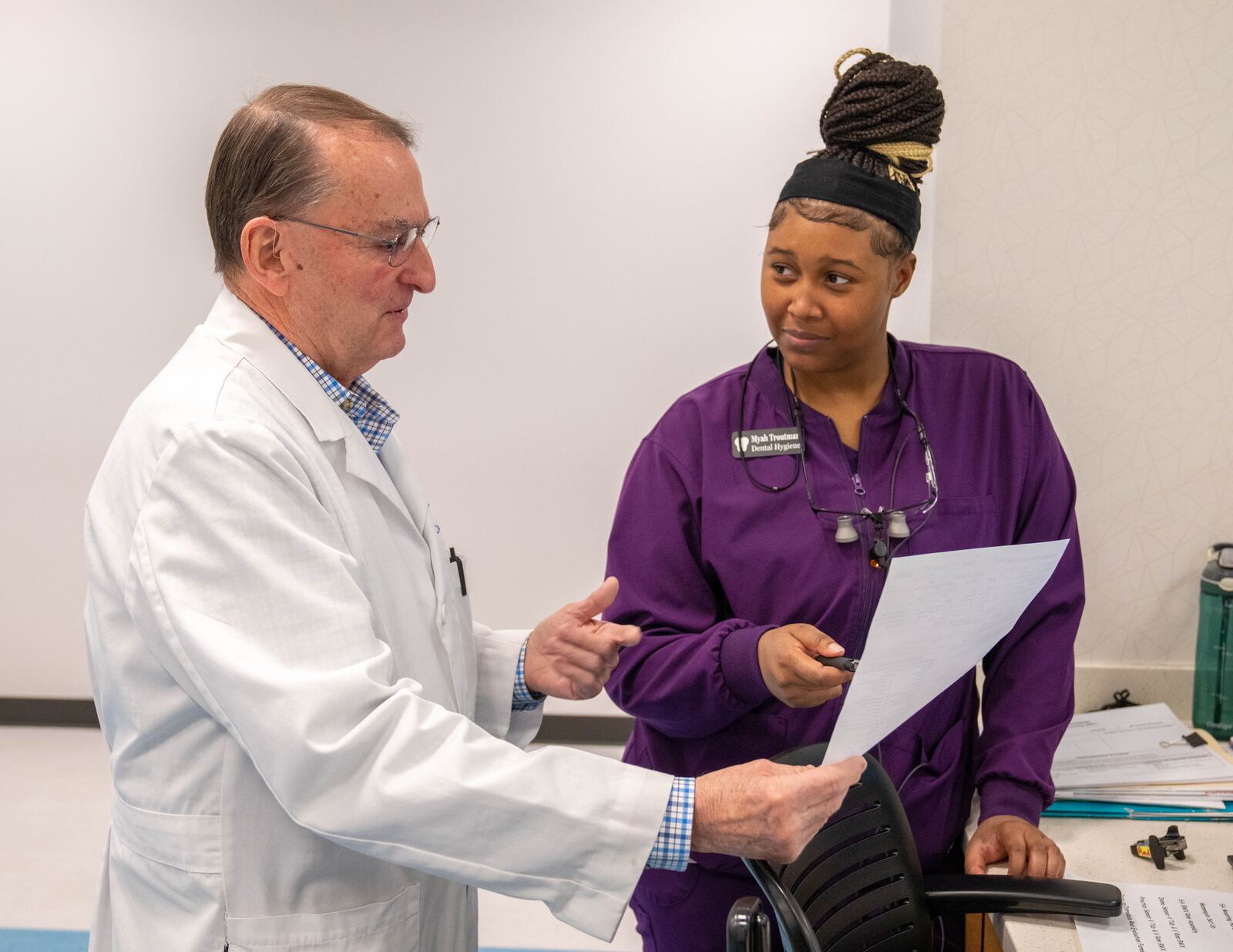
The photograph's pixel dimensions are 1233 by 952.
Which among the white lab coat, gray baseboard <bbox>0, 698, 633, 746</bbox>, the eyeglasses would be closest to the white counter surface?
the white lab coat

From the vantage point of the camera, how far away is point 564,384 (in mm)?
3801

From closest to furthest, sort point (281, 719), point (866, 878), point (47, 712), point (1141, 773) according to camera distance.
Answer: point (281, 719) < point (866, 878) < point (1141, 773) < point (47, 712)

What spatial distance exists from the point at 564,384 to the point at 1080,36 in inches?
83.6

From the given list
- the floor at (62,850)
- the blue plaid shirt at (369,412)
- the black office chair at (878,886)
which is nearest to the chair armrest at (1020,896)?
the black office chair at (878,886)

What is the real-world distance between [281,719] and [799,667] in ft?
2.04

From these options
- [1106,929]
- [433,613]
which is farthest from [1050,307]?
[433,613]

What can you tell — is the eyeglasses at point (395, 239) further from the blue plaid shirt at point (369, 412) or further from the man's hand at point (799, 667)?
the man's hand at point (799, 667)

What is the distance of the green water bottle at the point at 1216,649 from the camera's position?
6.77ft

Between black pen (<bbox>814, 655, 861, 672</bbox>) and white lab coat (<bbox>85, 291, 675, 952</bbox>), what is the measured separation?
34cm

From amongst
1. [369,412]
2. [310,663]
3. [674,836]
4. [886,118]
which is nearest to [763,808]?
[674,836]

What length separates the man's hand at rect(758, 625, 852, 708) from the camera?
52.8 inches

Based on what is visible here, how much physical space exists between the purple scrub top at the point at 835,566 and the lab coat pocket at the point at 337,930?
44 centimetres

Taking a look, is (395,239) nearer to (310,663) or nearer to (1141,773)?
(310,663)

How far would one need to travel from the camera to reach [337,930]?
1.21m
